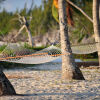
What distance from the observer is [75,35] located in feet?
77.0

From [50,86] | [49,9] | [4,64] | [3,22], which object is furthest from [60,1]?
[3,22]

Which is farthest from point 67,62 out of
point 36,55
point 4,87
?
point 4,87

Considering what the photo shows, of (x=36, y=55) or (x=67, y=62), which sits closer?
(x=67, y=62)

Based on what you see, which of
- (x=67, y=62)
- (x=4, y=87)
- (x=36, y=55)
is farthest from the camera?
(x=36, y=55)

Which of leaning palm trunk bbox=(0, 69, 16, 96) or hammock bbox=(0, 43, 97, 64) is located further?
hammock bbox=(0, 43, 97, 64)

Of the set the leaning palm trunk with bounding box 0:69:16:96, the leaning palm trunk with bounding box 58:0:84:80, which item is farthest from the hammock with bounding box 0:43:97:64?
the leaning palm trunk with bounding box 0:69:16:96

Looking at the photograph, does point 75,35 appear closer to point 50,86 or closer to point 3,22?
point 50,86

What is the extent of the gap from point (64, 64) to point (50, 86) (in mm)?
822

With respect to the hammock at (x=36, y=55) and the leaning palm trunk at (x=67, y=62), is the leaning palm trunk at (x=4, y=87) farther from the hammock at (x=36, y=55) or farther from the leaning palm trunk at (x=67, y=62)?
the leaning palm trunk at (x=67, y=62)

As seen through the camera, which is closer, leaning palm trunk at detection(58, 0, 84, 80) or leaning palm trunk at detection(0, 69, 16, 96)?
leaning palm trunk at detection(0, 69, 16, 96)

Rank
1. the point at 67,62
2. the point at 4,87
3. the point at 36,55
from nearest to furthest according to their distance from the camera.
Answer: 1. the point at 4,87
2. the point at 67,62
3. the point at 36,55

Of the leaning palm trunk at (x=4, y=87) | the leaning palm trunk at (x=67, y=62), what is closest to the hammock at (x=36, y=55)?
the leaning palm trunk at (x=67, y=62)

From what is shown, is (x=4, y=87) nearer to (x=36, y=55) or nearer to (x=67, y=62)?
(x=67, y=62)

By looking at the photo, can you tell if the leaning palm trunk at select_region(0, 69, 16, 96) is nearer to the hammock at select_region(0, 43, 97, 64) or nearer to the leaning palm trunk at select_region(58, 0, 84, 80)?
the hammock at select_region(0, 43, 97, 64)
